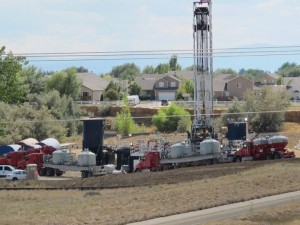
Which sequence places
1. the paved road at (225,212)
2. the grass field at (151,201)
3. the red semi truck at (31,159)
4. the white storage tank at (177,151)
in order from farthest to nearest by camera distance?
the red semi truck at (31,159) < the white storage tank at (177,151) < the grass field at (151,201) < the paved road at (225,212)

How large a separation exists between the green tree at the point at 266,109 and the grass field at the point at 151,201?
42.6 metres

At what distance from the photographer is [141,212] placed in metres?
23.0

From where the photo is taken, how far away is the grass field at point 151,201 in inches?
875

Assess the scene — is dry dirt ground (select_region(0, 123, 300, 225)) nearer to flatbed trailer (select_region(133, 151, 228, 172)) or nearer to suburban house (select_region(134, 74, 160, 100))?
flatbed trailer (select_region(133, 151, 228, 172))

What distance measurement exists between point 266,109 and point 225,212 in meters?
54.1

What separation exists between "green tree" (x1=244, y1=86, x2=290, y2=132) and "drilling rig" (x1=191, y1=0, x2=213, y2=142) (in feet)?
68.7

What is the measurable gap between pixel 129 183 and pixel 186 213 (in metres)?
13.1

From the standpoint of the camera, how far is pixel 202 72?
54.7 m

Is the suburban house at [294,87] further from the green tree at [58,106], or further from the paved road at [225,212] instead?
the paved road at [225,212]

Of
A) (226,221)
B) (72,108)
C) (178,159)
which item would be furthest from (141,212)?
(72,108)

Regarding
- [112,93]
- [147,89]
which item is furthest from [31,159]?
[147,89]

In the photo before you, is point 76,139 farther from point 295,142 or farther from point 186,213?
point 186,213

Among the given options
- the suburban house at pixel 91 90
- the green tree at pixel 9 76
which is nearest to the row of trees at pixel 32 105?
the green tree at pixel 9 76

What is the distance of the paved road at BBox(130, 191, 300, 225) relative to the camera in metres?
21.8
